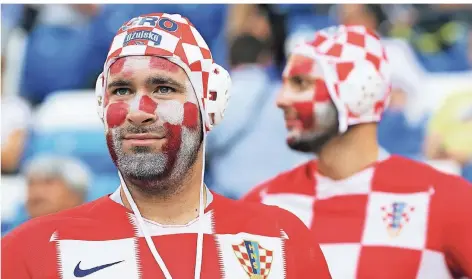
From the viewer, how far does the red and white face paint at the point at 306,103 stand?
5.63 metres

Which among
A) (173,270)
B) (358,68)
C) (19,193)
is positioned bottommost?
(19,193)

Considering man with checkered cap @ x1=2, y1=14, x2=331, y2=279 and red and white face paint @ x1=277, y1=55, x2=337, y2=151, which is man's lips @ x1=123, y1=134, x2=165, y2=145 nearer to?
man with checkered cap @ x1=2, y1=14, x2=331, y2=279

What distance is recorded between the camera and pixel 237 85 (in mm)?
8367

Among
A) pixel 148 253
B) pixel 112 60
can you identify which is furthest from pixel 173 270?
pixel 112 60

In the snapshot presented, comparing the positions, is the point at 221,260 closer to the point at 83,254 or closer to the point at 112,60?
the point at 83,254

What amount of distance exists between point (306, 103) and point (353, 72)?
323 millimetres

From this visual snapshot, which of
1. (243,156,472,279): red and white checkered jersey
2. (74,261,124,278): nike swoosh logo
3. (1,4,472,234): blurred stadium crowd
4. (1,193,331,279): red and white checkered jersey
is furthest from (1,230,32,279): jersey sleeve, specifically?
(1,4,472,234): blurred stadium crowd

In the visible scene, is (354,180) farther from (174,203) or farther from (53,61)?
(53,61)

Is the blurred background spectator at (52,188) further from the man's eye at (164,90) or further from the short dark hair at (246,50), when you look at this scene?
the man's eye at (164,90)

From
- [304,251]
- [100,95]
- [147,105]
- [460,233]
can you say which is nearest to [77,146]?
[460,233]

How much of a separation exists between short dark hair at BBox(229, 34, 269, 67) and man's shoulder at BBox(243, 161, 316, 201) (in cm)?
268

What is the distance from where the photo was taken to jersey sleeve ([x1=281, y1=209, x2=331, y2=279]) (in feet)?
12.8

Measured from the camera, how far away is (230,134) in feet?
27.1

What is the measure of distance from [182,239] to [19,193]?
450cm
